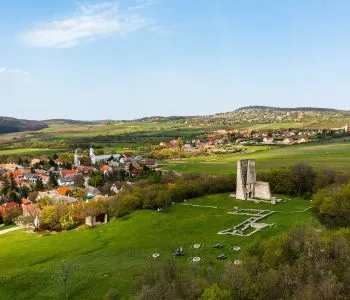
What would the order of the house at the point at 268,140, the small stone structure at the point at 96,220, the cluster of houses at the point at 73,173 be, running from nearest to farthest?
the small stone structure at the point at 96,220 → the cluster of houses at the point at 73,173 → the house at the point at 268,140

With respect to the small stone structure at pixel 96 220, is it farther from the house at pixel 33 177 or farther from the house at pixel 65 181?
the house at pixel 33 177

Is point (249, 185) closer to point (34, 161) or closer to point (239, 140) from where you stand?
point (34, 161)

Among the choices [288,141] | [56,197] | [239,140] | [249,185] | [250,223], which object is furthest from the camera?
[239,140]

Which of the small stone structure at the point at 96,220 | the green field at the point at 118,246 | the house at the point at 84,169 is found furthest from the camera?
the house at the point at 84,169

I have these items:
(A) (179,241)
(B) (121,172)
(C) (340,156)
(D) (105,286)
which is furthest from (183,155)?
(D) (105,286)

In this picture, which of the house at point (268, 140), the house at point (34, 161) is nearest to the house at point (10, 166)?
the house at point (34, 161)

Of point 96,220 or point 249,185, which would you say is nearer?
point 96,220

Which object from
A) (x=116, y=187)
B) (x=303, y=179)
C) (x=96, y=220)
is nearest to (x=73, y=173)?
(x=116, y=187)
